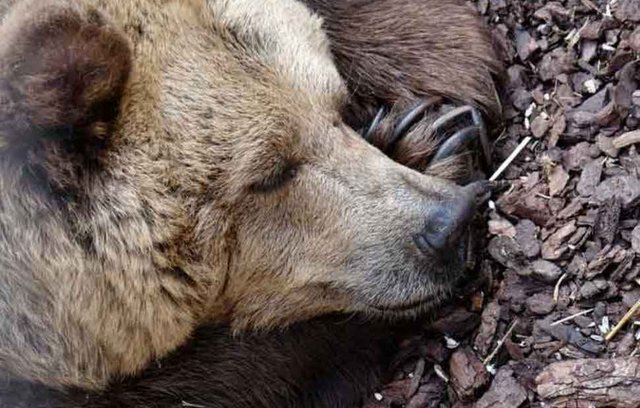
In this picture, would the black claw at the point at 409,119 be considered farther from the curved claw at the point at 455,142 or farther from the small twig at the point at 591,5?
the small twig at the point at 591,5

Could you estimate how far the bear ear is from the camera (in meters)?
3.18

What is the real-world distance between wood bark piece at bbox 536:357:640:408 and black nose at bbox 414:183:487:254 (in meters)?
0.58

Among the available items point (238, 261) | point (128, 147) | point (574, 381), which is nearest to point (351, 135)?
point (238, 261)

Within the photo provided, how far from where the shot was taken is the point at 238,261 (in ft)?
12.8

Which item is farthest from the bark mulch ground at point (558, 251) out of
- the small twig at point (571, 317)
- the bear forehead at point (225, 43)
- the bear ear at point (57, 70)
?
the bear ear at point (57, 70)

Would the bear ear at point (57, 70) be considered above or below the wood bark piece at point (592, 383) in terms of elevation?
above

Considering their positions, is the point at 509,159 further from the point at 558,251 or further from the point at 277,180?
the point at 277,180

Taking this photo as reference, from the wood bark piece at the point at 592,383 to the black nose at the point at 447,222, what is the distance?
0.58m

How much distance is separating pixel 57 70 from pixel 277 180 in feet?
2.98

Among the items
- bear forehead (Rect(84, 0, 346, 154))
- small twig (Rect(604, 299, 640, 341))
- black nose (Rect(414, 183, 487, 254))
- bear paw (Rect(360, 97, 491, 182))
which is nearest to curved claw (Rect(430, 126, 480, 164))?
bear paw (Rect(360, 97, 491, 182))

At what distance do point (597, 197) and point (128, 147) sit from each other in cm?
175

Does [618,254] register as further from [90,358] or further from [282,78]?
[90,358]

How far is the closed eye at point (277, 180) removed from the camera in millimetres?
3777

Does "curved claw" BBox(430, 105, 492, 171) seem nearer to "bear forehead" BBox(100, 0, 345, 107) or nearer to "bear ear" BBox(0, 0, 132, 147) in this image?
"bear forehead" BBox(100, 0, 345, 107)
